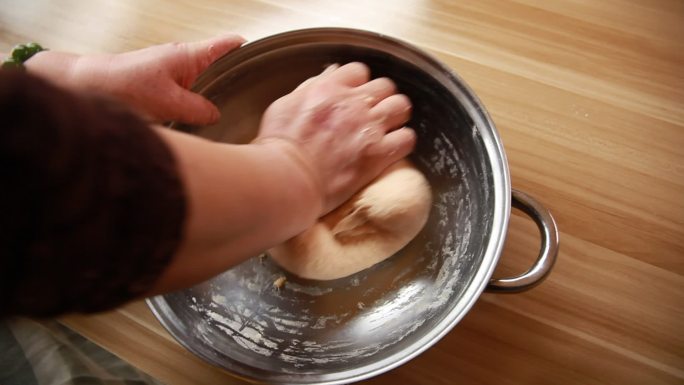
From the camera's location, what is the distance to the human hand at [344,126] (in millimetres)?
564

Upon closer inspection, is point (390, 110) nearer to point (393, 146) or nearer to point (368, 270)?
point (393, 146)

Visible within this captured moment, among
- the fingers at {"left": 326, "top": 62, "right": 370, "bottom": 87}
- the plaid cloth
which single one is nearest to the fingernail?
the fingers at {"left": 326, "top": 62, "right": 370, "bottom": 87}

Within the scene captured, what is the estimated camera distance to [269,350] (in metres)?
0.55

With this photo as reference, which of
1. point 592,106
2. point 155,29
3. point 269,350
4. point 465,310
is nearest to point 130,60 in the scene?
point 155,29

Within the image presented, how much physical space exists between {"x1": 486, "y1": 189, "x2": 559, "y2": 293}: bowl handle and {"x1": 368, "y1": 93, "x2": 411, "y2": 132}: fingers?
197 mm

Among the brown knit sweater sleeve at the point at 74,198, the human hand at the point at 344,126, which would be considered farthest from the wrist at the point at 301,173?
the brown knit sweater sleeve at the point at 74,198

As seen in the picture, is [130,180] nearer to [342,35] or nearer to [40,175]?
[40,175]

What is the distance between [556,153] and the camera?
2.09 ft

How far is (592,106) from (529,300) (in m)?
0.30

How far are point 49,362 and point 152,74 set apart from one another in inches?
14.3

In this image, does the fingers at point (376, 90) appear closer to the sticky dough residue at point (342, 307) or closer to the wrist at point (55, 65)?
the sticky dough residue at point (342, 307)

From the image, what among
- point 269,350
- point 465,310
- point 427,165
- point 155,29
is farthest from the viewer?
point 155,29

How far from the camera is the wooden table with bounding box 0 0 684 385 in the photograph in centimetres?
55

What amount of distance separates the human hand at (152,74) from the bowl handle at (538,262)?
0.41 meters
